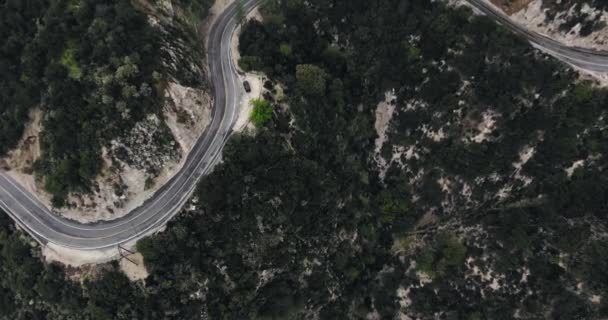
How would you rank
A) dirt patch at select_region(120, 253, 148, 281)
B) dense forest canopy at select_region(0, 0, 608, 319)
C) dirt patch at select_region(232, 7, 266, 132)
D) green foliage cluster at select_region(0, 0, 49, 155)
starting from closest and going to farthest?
dirt patch at select_region(120, 253, 148, 281) → dense forest canopy at select_region(0, 0, 608, 319) → green foliage cluster at select_region(0, 0, 49, 155) → dirt patch at select_region(232, 7, 266, 132)

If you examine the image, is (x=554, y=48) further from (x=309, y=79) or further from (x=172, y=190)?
(x=172, y=190)

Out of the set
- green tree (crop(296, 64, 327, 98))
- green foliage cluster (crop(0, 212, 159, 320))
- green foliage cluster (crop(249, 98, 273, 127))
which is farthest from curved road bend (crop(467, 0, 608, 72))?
green foliage cluster (crop(0, 212, 159, 320))

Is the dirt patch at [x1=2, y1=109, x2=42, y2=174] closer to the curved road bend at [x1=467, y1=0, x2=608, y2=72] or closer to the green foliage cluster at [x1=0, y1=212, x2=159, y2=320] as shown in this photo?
the green foliage cluster at [x1=0, y1=212, x2=159, y2=320]

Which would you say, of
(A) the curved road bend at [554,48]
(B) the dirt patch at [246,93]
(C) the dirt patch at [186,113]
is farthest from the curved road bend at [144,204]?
(A) the curved road bend at [554,48]

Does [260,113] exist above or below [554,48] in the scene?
below

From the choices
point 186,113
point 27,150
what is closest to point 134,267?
point 186,113

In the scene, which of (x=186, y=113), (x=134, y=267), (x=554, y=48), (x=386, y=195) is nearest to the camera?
(x=134, y=267)
